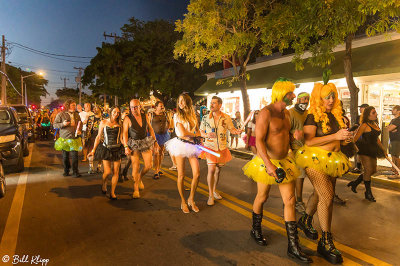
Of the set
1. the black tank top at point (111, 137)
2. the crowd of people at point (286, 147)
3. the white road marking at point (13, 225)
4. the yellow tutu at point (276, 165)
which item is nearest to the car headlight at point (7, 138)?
the white road marking at point (13, 225)

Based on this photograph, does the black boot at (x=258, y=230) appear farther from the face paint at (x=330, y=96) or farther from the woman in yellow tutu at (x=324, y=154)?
the face paint at (x=330, y=96)

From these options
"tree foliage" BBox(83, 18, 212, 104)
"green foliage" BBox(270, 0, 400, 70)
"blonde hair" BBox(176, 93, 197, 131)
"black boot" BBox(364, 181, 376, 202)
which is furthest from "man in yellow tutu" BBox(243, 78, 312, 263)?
"tree foliage" BBox(83, 18, 212, 104)

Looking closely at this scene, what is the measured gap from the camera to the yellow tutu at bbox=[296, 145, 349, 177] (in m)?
3.62

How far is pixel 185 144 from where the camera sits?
530 centimetres

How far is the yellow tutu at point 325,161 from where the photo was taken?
143 inches

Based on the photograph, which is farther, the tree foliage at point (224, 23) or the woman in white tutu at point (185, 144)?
the tree foliage at point (224, 23)

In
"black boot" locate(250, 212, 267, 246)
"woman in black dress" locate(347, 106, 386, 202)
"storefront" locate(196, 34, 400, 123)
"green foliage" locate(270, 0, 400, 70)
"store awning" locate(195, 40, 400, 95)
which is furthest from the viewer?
"storefront" locate(196, 34, 400, 123)

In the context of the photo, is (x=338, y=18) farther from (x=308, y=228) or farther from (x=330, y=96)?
(x=308, y=228)

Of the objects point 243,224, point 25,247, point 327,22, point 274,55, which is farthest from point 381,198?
point 274,55

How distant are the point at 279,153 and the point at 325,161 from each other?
1.82ft

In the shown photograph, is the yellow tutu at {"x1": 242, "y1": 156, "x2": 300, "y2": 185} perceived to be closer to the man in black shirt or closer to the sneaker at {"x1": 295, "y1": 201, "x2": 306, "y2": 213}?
the sneaker at {"x1": 295, "y1": 201, "x2": 306, "y2": 213}

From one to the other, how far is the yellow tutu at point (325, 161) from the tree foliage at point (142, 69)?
74.5 feet

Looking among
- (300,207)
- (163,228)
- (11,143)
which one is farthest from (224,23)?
(163,228)

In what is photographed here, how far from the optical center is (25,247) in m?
3.93
